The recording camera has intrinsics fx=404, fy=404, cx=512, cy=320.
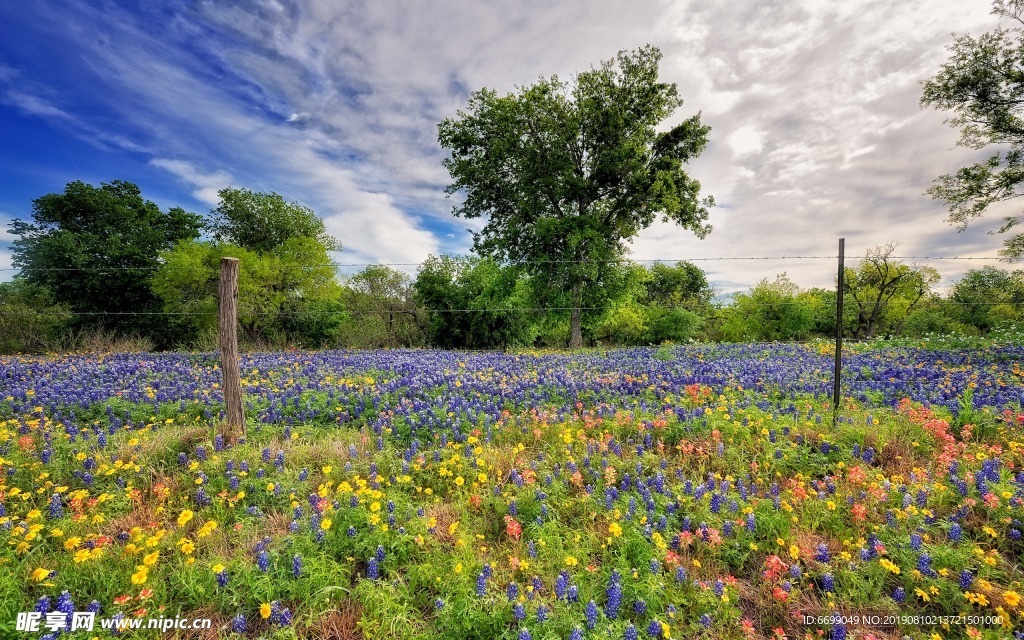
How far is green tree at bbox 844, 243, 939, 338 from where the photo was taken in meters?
34.0

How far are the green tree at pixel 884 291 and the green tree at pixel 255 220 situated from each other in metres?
45.3

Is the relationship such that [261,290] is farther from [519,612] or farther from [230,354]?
[519,612]

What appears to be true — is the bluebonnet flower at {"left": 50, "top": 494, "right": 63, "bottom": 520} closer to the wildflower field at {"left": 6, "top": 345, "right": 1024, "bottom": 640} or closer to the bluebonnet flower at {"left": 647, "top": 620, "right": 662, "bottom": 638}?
the wildflower field at {"left": 6, "top": 345, "right": 1024, "bottom": 640}

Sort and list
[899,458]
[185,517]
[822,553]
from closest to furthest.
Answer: [822,553]
[185,517]
[899,458]

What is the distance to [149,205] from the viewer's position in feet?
95.3

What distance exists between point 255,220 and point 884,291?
5553 centimetres

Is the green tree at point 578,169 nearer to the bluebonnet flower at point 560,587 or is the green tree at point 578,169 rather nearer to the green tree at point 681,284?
the bluebonnet flower at point 560,587

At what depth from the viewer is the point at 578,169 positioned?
902 inches

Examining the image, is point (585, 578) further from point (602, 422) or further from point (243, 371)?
point (243, 371)

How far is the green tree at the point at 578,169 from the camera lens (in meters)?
21.5

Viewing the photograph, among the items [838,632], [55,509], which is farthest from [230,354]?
[838,632]

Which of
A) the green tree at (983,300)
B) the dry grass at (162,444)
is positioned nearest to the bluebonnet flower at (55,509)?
the dry grass at (162,444)

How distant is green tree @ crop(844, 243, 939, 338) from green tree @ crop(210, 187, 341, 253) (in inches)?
1782

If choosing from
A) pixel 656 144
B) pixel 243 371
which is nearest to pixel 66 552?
pixel 243 371
